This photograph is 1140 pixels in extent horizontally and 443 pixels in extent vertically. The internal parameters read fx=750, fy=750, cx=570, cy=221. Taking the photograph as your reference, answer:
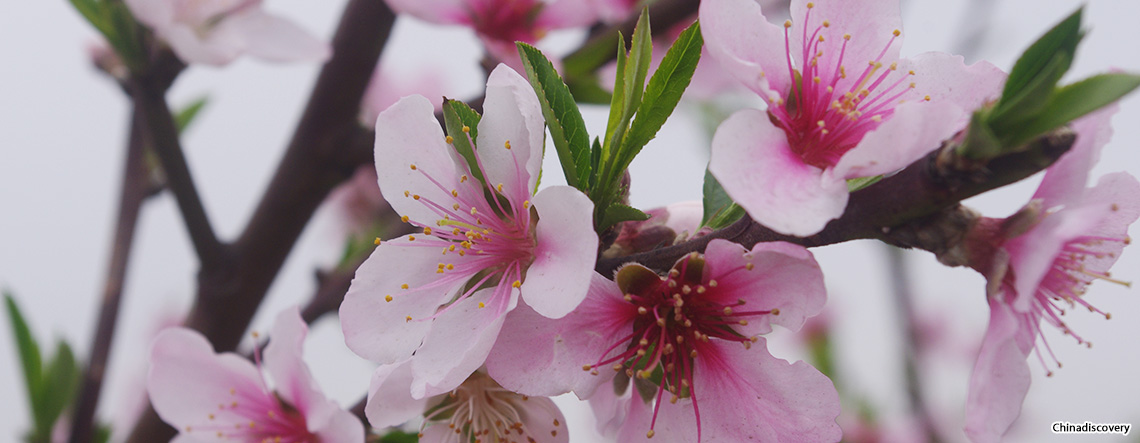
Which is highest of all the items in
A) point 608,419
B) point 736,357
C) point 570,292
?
point 570,292

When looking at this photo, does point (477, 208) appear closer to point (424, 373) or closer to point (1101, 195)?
point (424, 373)

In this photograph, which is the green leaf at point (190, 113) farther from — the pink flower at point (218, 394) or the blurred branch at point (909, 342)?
the blurred branch at point (909, 342)

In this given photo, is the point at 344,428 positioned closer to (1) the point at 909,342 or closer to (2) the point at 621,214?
(2) the point at 621,214

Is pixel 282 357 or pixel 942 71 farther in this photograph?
pixel 282 357

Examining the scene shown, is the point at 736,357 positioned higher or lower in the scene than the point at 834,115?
lower

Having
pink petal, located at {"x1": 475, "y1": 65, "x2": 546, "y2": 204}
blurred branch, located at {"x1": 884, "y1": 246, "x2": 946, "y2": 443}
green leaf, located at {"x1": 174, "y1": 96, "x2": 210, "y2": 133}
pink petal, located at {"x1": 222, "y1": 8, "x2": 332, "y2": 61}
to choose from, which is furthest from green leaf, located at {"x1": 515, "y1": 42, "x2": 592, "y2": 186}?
blurred branch, located at {"x1": 884, "y1": 246, "x2": 946, "y2": 443}

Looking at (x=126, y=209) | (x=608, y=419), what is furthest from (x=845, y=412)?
(x=126, y=209)

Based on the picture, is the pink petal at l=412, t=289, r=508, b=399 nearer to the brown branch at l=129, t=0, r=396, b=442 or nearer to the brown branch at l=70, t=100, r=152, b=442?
the brown branch at l=129, t=0, r=396, b=442
